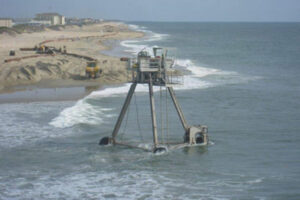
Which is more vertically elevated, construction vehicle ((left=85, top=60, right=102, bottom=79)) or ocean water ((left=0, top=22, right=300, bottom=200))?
construction vehicle ((left=85, top=60, right=102, bottom=79))

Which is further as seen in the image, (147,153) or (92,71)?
(92,71)

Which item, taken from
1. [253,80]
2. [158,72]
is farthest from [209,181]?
[253,80]

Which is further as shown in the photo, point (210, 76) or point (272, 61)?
point (272, 61)

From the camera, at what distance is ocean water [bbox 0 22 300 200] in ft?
58.4

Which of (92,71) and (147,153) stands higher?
(92,71)

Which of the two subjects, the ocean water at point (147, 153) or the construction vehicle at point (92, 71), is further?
the construction vehicle at point (92, 71)

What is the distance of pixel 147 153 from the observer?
21953 millimetres

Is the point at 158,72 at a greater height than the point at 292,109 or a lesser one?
Answer: greater

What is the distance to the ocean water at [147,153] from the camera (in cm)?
1780

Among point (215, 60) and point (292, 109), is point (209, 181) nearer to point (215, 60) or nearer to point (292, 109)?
point (292, 109)

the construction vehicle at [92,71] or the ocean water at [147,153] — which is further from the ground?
the construction vehicle at [92,71]

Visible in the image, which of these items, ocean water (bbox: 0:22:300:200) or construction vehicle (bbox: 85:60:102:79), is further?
construction vehicle (bbox: 85:60:102:79)

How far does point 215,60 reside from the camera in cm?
7144

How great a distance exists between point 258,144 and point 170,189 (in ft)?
24.7
